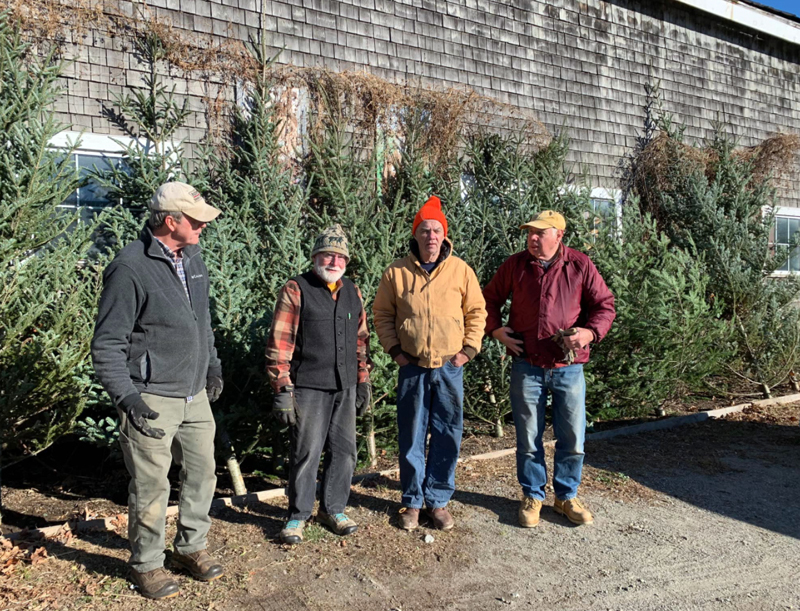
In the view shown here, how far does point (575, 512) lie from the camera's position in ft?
13.8

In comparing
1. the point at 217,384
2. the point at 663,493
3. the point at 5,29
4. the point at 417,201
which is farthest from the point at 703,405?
the point at 5,29

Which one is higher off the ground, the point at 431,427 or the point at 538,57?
the point at 538,57

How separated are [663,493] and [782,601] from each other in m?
1.54

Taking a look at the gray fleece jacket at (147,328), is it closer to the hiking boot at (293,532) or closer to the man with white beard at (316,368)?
the man with white beard at (316,368)

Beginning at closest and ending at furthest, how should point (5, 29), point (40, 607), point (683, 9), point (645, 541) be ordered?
point (40, 607) → point (645, 541) → point (5, 29) → point (683, 9)

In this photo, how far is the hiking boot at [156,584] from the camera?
3246 mm

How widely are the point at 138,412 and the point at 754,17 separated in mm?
13188

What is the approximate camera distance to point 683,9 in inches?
457

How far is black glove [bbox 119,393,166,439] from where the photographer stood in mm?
3041

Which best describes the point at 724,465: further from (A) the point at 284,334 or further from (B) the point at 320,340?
(A) the point at 284,334

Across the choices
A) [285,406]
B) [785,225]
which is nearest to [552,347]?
[285,406]

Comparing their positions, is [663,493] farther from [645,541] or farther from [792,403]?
[792,403]

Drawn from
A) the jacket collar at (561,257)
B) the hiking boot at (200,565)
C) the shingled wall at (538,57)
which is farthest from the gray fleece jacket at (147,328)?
the shingled wall at (538,57)

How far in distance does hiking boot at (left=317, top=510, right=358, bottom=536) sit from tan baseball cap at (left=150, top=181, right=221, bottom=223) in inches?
76.5
